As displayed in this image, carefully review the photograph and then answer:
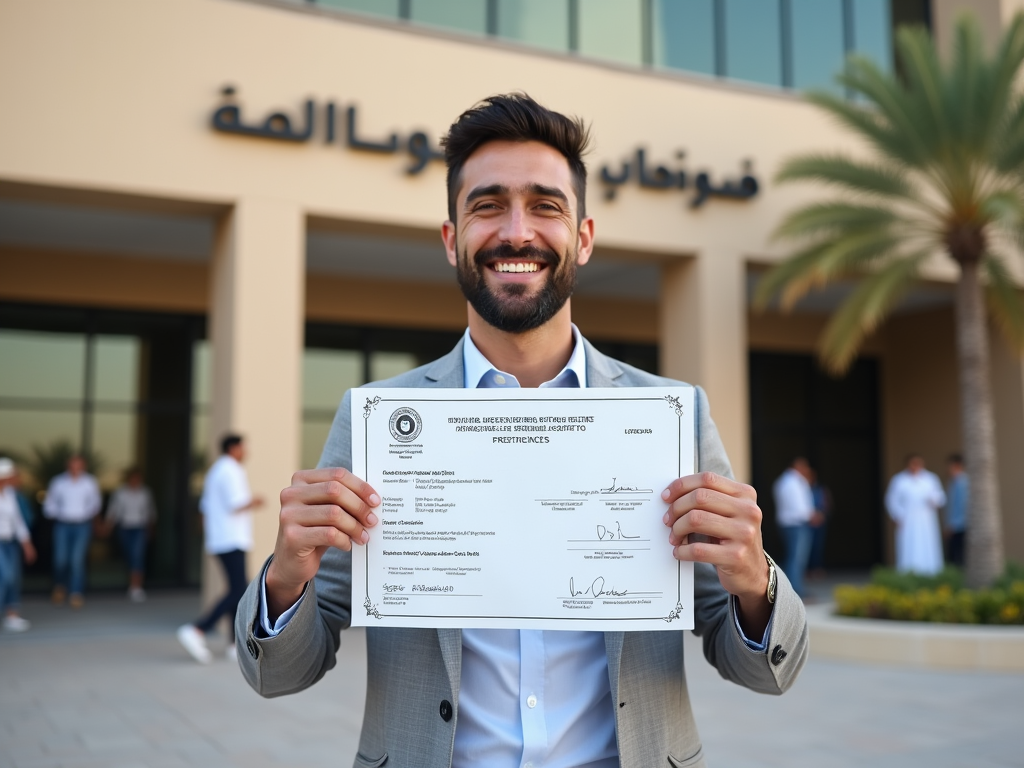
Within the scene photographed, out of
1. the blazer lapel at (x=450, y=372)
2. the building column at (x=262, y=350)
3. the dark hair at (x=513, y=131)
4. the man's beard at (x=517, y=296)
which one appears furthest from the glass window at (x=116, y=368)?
the man's beard at (x=517, y=296)

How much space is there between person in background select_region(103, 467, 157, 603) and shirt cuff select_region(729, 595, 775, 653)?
13309 millimetres

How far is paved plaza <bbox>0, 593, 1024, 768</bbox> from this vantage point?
5711 millimetres

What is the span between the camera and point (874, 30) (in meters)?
15.8

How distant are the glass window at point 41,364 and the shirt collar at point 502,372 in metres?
13.5

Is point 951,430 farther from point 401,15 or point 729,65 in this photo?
point 401,15

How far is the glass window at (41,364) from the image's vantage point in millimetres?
13789

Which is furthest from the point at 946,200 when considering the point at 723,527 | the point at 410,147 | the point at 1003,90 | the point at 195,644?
the point at 723,527

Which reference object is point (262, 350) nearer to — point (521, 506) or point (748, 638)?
point (521, 506)

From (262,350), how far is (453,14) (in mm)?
5365

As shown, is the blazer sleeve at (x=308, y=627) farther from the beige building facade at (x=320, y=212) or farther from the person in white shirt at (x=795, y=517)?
the person in white shirt at (x=795, y=517)

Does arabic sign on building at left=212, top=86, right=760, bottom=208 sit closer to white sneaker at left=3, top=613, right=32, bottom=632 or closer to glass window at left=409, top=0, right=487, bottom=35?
glass window at left=409, top=0, right=487, bottom=35

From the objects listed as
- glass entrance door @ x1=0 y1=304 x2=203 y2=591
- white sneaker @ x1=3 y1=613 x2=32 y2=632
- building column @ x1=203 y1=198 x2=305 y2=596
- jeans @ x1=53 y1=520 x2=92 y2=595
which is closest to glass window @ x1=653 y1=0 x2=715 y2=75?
building column @ x1=203 y1=198 x2=305 y2=596

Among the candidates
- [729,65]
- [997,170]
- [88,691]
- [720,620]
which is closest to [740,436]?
[997,170]
